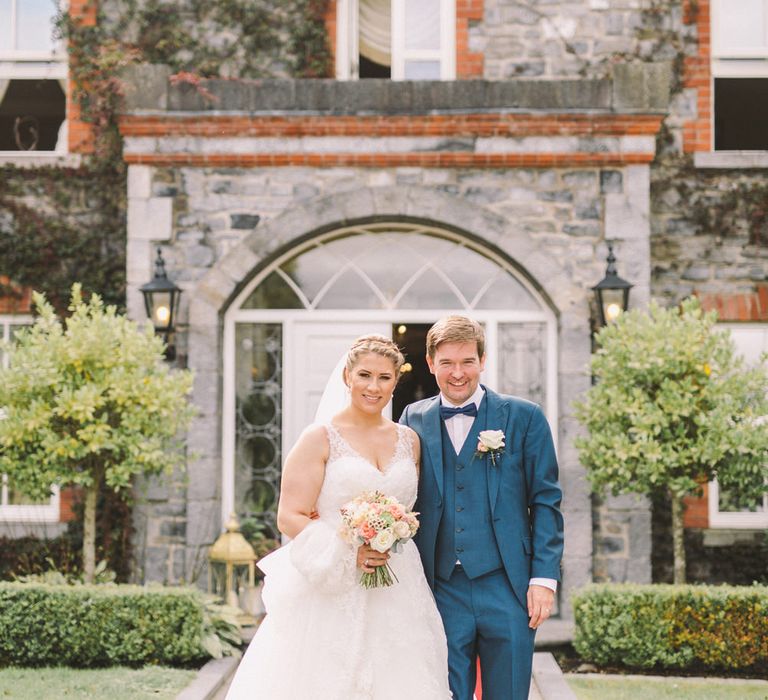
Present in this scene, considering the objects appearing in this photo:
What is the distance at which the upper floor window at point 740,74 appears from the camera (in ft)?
29.3

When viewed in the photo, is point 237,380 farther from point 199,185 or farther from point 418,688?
point 418,688

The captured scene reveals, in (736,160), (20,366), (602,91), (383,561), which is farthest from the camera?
(736,160)

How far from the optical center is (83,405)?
21.7 ft

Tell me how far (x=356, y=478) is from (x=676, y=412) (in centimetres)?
341

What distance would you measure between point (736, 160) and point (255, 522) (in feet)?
17.4

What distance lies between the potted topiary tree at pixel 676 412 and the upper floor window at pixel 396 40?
3324mm

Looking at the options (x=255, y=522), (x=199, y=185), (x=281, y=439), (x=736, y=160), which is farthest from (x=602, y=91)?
(x=255, y=522)

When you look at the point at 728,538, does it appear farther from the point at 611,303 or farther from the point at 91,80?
the point at 91,80

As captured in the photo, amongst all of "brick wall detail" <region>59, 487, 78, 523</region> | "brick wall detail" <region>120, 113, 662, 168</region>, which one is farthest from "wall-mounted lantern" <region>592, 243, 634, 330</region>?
"brick wall detail" <region>59, 487, 78, 523</region>

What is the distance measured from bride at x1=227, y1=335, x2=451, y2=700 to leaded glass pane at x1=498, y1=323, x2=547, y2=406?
13.6 feet

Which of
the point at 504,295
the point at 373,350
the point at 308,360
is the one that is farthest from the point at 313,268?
the point at 373,350

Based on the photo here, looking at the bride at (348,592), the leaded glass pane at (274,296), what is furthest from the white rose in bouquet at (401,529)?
the leaded glass pane at (274,296)

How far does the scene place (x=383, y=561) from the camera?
13.0 feet

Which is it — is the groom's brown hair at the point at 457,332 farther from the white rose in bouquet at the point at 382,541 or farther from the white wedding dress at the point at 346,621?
the white rose in bouquet at the point at 382,541
